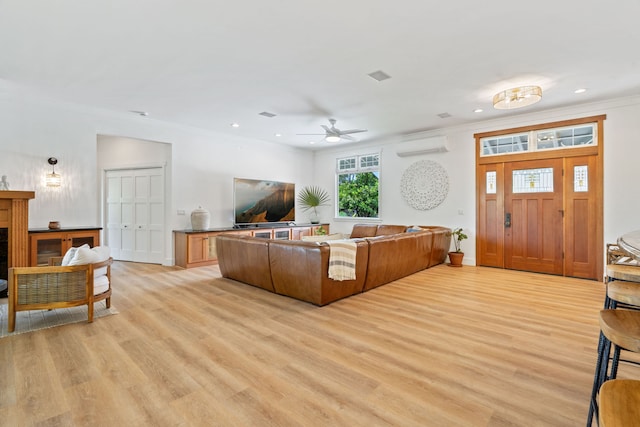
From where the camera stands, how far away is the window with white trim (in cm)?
805

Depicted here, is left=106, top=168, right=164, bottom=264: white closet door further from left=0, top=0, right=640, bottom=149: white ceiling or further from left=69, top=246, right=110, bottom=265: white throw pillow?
left=69, top=246, right=110, bottom=265: white throw pillow

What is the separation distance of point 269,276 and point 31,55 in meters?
3.76

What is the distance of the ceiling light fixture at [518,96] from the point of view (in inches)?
158

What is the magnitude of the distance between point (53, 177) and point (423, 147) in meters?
6.89

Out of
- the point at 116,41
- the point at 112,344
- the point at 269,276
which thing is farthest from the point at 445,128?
the point at 112,344

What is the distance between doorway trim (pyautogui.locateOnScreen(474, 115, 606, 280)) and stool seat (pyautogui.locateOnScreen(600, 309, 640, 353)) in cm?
462

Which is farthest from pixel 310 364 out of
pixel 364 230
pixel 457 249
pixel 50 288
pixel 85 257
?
pixel 364 230

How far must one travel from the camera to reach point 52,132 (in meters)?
4.89

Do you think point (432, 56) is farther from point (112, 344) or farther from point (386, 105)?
point (112, 344)

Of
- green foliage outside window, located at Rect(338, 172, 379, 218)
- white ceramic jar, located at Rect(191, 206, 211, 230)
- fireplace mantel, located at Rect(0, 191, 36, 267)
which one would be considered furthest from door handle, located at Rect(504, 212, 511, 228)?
fireplace mantel, located at Rect(0, 191, 36, 267)

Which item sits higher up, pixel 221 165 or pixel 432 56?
pixel 432 56

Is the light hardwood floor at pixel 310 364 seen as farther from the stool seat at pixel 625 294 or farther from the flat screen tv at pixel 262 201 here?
the flat screen tv at pixel 262 201

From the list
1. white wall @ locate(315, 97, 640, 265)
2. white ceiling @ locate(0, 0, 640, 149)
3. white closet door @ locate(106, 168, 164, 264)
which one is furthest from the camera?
white closet door @ locate(106, 168, 164, 264)

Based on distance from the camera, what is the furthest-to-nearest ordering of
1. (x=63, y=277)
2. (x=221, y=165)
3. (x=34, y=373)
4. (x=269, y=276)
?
(x=221, y=165) → (x=269, y=276) → (x=63, y=277) → (x=34, y=373)
